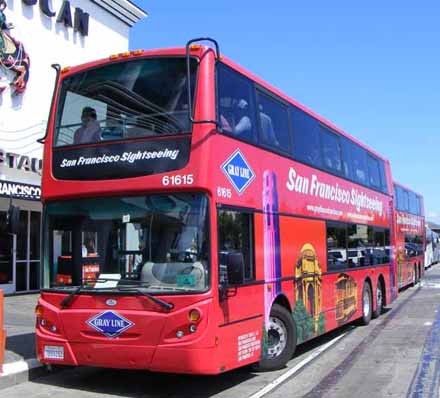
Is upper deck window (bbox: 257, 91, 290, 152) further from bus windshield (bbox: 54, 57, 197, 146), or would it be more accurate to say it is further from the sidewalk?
the sidewalk

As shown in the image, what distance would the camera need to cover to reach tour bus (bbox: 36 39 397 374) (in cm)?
678

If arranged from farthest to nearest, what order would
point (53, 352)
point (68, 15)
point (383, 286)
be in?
point (68, 15) < point (383, 286) < point (53, 352)

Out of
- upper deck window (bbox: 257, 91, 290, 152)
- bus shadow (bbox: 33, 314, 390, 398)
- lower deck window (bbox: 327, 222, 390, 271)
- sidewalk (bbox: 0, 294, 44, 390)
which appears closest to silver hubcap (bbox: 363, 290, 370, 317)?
lower deck window (bbox: 327, 222, 390, 271)

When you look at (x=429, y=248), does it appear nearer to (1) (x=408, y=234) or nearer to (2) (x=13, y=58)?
(1) (x=408, y=234)

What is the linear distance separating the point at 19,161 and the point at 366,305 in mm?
10490

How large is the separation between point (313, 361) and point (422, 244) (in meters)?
22.0

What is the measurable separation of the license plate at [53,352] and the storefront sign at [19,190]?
8.91 metres

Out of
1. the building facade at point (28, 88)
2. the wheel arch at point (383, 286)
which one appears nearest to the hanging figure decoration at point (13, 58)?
the building facade at point (28, 88)

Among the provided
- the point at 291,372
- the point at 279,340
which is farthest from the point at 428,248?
the point at 291,372

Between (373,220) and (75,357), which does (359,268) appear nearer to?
(373,220)

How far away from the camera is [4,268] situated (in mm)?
18344

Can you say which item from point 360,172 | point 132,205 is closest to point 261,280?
point 132,205

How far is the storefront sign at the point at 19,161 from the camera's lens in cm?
1676

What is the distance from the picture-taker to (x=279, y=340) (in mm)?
8664
